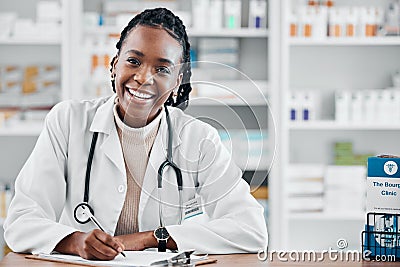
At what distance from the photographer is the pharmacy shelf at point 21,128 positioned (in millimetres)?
3855

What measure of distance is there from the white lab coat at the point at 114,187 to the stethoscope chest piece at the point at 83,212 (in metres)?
0.04

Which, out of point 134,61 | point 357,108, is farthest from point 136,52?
point 357,108

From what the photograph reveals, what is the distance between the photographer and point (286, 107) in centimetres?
387

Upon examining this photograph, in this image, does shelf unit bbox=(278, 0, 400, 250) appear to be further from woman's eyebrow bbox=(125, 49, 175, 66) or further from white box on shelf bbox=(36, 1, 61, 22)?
woman's eyebrow bbox=(125, 49, 175, 66)

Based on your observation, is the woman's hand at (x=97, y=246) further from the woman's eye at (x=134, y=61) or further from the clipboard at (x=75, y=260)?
the woman's eye at (x=134, y=61)

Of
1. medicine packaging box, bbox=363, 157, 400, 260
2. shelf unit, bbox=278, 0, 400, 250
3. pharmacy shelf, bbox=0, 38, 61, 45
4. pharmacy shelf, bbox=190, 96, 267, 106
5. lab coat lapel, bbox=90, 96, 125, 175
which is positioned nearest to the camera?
pharmacy shelf, bbox=190, 96, 267, 106

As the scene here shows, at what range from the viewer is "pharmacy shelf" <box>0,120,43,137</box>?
3.86 meters

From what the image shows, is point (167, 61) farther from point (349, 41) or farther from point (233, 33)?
point (349, 41)

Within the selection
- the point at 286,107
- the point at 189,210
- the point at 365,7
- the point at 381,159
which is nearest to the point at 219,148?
the point at 189,210

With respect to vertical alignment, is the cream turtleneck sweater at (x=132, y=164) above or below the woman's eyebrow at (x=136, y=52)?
below

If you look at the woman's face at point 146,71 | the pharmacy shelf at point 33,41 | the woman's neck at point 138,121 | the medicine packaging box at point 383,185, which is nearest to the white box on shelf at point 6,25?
the pharmacy shelf at point 33,41

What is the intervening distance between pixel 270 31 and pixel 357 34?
0.48 m

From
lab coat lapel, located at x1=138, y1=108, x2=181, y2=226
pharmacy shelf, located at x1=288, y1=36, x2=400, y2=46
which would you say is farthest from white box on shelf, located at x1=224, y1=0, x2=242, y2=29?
lab coat lapel, located at x1=138, y1=108, x2=181, y2=226

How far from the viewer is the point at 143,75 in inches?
72.5
